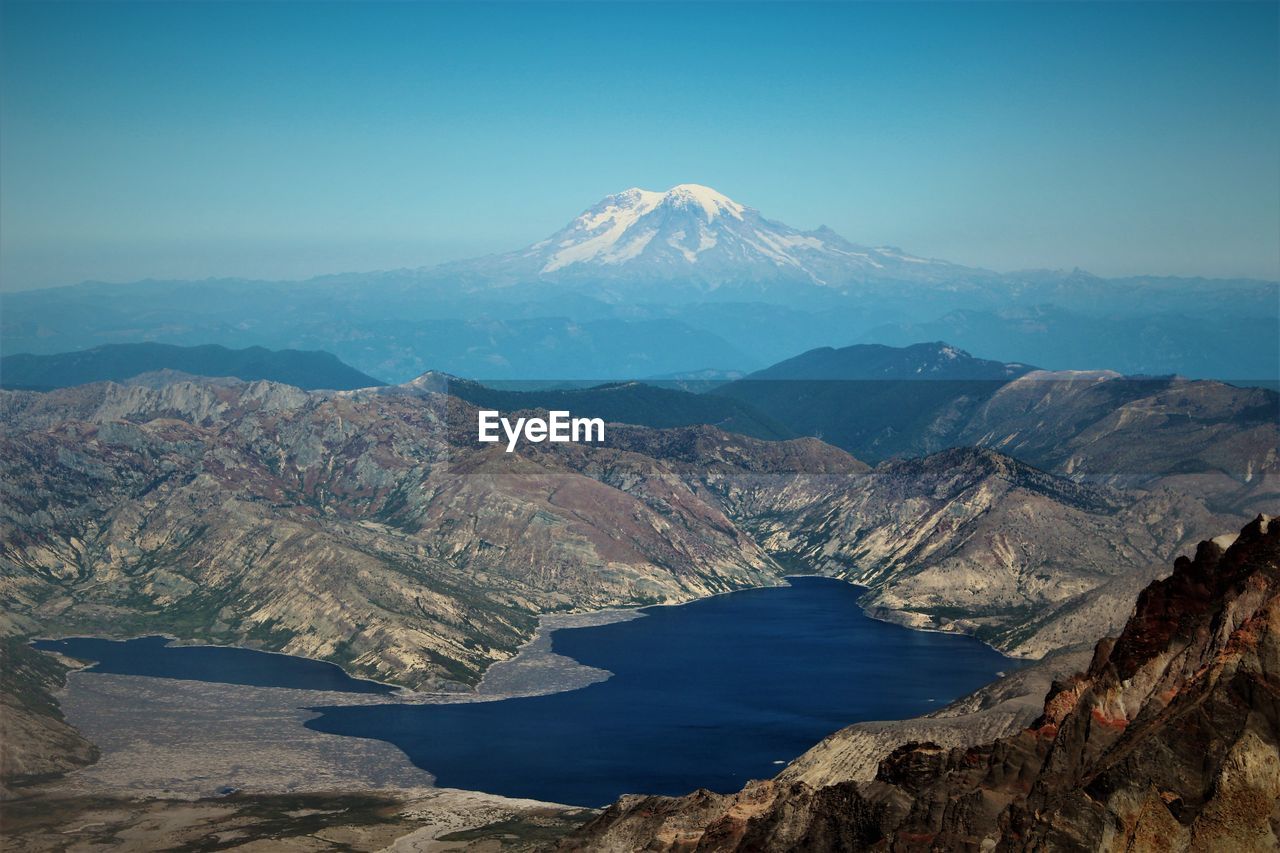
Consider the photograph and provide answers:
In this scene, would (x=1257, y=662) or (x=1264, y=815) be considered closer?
(x=1264, y=815)

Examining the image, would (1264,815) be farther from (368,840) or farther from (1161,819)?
(368,840)

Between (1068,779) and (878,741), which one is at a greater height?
(1068,779)

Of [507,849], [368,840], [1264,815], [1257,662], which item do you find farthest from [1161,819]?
[368,840]

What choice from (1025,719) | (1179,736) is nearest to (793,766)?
(1025,719)

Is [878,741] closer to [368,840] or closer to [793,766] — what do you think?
[793,766]

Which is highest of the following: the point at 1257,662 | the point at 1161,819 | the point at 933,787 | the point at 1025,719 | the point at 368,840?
the point at 1257,662

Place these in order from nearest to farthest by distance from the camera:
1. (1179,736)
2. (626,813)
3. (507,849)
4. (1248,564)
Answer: (1179,736) → (1248,564) → (626,813) → (507,849)

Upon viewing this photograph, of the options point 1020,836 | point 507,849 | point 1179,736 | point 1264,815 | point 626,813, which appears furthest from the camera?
point 507,849
